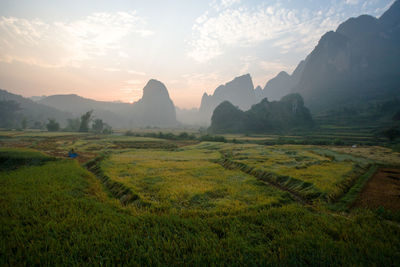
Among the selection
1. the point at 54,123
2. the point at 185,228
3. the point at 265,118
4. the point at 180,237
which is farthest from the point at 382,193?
the point at 54,123

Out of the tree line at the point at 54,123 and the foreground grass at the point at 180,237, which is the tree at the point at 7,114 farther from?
the foreground grass at the point at 180,237

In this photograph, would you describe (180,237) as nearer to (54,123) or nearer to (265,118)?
(54,123)

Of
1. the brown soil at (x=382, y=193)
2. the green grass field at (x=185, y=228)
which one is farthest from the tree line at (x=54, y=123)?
the brown soil at (x=382, y=193)

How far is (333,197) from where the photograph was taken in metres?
14.2

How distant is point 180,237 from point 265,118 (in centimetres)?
14538

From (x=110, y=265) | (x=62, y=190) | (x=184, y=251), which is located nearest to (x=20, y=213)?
(x=62, y=190)

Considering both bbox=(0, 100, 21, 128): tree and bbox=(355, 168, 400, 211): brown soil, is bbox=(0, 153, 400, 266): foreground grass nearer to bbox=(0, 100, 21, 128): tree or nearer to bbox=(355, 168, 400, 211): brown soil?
bbox=(355, 168, 400, 211): brown soil

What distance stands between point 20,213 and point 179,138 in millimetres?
75457

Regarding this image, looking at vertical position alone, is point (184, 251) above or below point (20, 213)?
below

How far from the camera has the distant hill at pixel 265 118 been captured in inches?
5428

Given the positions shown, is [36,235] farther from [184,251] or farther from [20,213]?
[184,251]

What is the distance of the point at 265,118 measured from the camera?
5527 inches

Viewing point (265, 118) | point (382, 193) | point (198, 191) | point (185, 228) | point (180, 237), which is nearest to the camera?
point (180, 237)

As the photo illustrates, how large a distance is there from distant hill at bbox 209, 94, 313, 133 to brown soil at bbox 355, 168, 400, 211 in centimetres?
11671
